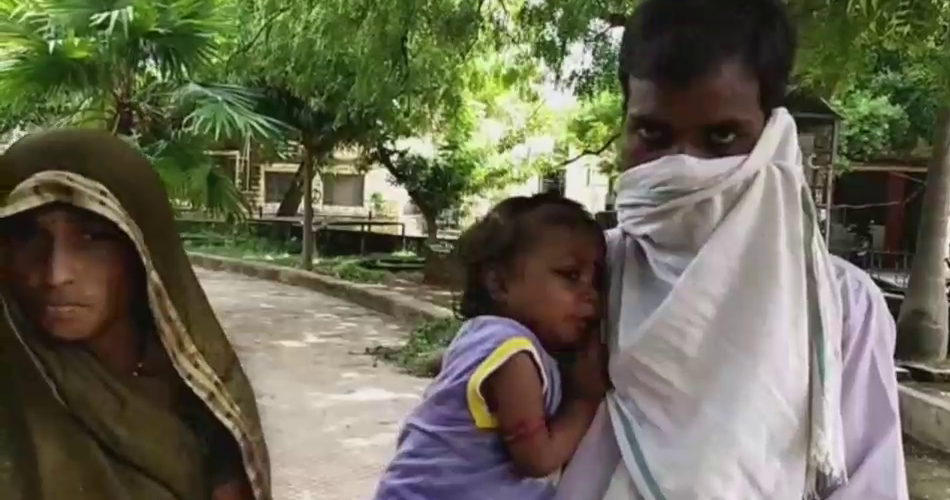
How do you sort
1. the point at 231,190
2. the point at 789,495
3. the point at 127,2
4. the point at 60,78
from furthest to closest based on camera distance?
the point at 231,190
the point at 127,2
the point at 60,78
the point at 789,495

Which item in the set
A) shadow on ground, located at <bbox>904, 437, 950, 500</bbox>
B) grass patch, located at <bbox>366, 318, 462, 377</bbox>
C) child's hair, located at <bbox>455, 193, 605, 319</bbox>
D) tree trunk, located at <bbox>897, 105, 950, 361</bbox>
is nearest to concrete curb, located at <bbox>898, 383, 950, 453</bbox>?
shadow on ground, located at <bbox>904, 437, 950, 500</bbox>

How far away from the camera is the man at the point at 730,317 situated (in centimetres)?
108

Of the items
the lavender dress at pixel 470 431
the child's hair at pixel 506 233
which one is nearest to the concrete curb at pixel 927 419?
the child's hair at pixel 506 233

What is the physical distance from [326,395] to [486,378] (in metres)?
6.05

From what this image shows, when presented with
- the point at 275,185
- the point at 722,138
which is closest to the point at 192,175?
the point at 722,138

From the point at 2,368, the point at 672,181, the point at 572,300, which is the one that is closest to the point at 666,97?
the point at 672,181

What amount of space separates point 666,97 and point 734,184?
0.42 ft

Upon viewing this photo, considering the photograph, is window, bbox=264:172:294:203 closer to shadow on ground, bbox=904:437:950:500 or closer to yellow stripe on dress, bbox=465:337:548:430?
shadow on ground, bbox=904:437:950:500

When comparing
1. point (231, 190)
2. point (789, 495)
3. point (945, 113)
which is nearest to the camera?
point (789, 495)

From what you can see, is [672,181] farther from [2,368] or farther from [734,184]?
[2,368]

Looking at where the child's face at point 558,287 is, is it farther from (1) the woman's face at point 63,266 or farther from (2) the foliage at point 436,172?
(2) the foliage at point 436,172

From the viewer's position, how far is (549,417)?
47.7 inches

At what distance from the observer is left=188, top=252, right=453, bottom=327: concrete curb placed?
10.4m

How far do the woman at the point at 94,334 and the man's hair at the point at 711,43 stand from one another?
61 centimetres
